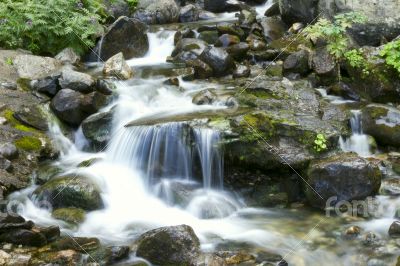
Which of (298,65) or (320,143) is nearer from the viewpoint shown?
(320,143)

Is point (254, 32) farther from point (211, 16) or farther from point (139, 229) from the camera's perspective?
point (139, 229)

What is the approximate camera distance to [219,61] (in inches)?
467

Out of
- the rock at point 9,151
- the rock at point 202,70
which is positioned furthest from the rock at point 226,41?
the rock at point 9,151

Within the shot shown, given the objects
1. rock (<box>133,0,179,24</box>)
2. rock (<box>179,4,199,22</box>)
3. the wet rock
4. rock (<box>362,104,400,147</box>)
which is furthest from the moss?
rock (<box>179,4,199,22</box>)

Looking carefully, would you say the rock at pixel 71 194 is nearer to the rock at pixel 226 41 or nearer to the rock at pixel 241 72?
the rock at pixel 241 72

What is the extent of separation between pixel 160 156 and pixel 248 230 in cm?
220

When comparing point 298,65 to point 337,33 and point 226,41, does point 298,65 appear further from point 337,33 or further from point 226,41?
point 226,41

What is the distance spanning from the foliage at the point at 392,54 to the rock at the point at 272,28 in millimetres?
4295

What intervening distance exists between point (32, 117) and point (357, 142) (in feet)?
20.2

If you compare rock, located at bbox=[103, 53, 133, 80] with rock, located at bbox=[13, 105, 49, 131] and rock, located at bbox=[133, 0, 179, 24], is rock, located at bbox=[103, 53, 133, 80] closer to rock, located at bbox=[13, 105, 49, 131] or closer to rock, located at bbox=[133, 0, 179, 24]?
rock, located at bbox=[13, 105, 49, 131]

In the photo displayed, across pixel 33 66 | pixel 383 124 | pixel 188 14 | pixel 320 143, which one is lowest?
pixel 320 143

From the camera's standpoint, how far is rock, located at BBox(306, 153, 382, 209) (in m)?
7.56

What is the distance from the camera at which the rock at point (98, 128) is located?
9492 mm

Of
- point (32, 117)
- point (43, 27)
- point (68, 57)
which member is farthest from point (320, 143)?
point (43, 27)
